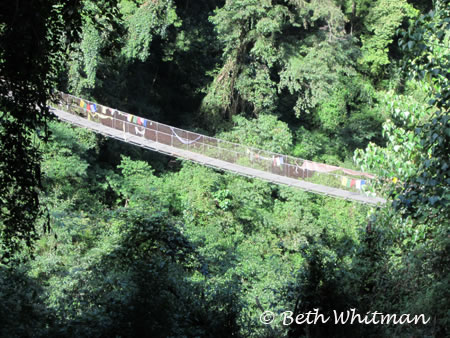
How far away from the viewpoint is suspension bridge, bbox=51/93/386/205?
10.9 m

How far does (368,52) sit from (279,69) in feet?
10.7

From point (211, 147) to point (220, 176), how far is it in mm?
2747

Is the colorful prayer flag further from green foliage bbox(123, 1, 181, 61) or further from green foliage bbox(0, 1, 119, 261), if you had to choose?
green foliage bbox(0, 1, 119, 261)

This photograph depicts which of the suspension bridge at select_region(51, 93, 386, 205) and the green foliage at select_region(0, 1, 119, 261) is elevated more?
the green foliage at select_region(0, 1, 119, 261)

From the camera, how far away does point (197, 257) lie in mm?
5484

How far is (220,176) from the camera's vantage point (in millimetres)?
13852

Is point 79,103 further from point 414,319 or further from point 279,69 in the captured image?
point 414,319

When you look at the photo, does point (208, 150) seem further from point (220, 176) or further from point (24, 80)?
point (24, 80)

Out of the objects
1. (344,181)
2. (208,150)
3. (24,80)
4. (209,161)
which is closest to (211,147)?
(208,150)

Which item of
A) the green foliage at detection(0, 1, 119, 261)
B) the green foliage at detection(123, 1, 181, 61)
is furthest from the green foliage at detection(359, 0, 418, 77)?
the green foliage at detection(0, 1, 119, 261)

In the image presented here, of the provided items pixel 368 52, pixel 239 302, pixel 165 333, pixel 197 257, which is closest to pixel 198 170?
pixel 368 52

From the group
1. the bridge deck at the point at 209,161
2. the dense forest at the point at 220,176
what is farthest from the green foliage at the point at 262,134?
the bridge deck at the point at 209,161

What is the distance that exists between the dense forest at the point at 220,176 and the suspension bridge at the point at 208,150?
90 cm

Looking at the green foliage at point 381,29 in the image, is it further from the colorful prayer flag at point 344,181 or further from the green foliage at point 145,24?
the colorful prayer flag at point 344,181
